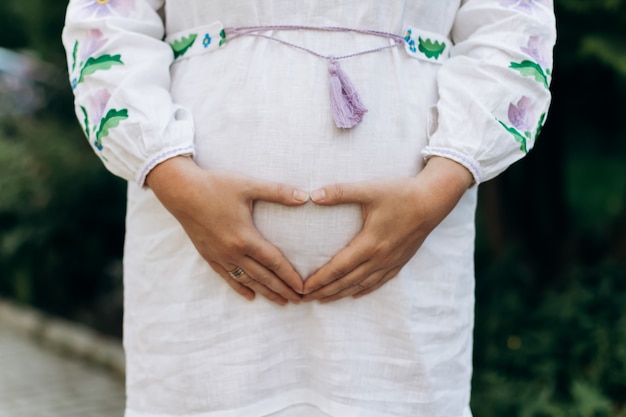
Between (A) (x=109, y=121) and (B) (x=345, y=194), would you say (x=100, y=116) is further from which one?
(B) (x=345, y=194)

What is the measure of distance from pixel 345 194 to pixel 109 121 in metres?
0.40

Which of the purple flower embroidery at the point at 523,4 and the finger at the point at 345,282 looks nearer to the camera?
the finger at the point at 345,282

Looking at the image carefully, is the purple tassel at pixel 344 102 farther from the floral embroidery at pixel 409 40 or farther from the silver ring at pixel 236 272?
the silver ring at pixel 236 272

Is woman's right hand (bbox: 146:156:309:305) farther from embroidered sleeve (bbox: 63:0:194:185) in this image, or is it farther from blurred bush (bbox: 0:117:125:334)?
blurred bush (bbox: 0:117:125:334)

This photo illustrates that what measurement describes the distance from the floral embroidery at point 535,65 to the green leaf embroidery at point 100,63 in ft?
2.09

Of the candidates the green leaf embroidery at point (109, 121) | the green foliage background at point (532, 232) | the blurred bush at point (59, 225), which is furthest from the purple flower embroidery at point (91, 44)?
the blurred bush at point (59, 225)

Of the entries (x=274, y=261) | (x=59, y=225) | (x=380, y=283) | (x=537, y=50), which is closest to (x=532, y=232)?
(x=537, y=50)

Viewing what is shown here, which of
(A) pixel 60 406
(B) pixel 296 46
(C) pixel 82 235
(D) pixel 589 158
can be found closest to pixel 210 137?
(B) pixel 296 46

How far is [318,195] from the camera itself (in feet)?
3.86

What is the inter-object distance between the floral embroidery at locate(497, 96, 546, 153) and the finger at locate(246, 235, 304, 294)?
0.41 m

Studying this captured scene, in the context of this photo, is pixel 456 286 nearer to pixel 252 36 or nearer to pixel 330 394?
pixel 330 394

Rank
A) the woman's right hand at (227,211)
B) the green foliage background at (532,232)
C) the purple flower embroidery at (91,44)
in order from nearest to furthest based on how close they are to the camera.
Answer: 1. the woman's right hand at (227,211)
2. the purple flower embroidery at (91,44)
3. the green foliage background at (532,232)

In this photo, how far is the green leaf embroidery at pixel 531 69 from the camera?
1.25 meters

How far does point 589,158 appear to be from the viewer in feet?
8.74
